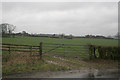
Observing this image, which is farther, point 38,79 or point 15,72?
point 15,72

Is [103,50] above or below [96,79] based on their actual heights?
above

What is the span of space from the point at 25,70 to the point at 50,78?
6.27 ft

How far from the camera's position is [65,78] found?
5559mm

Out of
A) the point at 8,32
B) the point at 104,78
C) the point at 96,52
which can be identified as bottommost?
the point at 104,78

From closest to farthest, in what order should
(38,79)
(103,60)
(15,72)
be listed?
(38,79), (15,72), (103,60)

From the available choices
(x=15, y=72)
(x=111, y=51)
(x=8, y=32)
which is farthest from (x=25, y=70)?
(x=8, y=32)

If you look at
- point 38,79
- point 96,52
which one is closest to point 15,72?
point 38,79

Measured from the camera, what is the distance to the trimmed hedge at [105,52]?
10.5 meters

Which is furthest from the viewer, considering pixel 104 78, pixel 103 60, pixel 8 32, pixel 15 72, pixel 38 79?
pixel 8 32

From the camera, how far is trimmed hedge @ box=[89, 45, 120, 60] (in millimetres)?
10508

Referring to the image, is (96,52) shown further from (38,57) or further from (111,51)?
(38,57)

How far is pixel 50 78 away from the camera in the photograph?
5.51m

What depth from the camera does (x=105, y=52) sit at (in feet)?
34.7

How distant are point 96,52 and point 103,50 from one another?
0.67m
